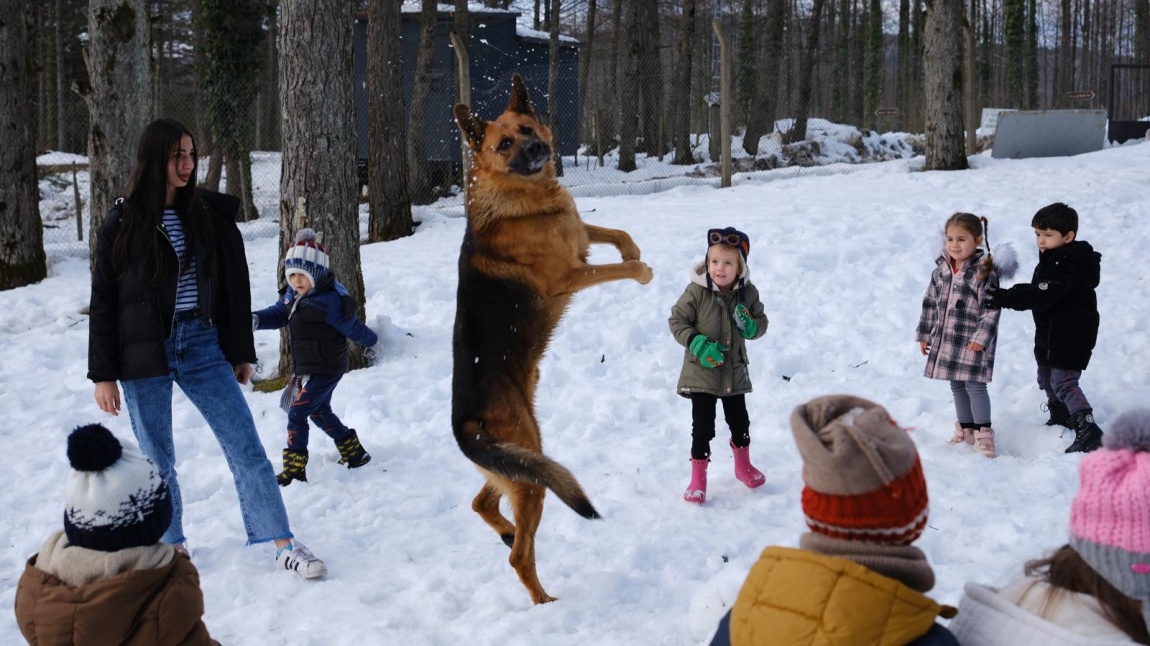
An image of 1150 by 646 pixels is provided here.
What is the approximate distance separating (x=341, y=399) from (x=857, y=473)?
5463 millimetres

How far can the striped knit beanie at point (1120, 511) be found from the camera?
1696 millimetres

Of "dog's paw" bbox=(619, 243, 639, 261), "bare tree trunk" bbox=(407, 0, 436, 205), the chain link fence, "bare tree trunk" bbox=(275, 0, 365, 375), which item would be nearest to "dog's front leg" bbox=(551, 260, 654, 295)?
"dog's paw" bbox=(619, 243, 639, 261)

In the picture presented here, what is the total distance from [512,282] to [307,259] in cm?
203

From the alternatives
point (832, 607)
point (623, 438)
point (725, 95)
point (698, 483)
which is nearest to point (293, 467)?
point (623, 438)

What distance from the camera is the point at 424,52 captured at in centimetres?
1572

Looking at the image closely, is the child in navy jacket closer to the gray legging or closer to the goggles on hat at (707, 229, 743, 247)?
the goggles on hat at (707, 229, 743, 247)

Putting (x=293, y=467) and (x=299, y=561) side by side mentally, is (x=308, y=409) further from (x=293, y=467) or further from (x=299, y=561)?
(x=299, y=561)

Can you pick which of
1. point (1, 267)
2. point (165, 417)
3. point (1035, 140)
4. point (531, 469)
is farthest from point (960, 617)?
point (1035, 140)

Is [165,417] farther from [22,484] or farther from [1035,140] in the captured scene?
[1035,140]

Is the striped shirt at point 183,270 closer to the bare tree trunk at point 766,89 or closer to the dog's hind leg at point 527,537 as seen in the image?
the dog's hind leg at point 527,537

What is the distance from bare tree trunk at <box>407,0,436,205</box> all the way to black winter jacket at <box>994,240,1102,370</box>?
11027 mm

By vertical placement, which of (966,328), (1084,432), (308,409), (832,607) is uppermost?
(966,328)

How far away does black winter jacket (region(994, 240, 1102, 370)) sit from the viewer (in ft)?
17.8

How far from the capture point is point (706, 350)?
4.96 m
